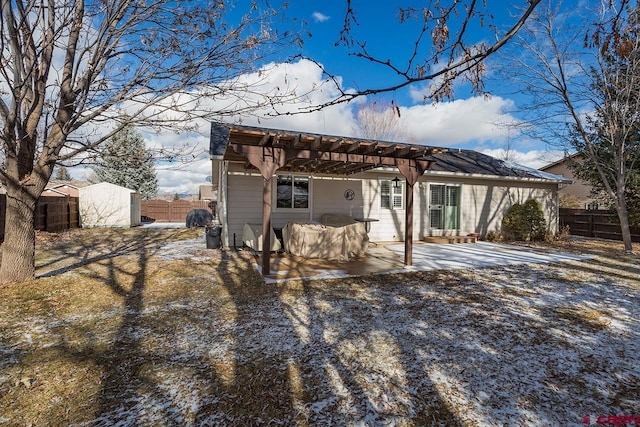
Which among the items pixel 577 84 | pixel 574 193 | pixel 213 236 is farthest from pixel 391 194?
pixel 574 193

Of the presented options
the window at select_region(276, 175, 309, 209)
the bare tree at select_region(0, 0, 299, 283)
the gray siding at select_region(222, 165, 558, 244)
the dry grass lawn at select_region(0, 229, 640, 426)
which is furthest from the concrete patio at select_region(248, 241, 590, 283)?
the bare tree at select_region(0, 0, 299, 283)

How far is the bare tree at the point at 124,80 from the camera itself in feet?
14.5

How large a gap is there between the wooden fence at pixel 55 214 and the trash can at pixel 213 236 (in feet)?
19.8

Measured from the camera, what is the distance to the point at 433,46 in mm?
2080

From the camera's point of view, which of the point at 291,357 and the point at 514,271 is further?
the point at 514,271

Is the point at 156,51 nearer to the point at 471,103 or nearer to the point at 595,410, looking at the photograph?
the point at 471,103

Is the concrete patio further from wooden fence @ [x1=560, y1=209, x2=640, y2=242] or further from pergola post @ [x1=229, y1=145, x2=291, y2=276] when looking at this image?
wooden fence @ [x1=560, y1=209, x2=640, y2=242]

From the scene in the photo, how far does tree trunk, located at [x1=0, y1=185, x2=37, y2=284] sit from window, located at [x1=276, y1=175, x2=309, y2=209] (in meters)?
5.14

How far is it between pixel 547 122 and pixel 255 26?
9878mm

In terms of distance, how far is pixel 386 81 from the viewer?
2176mm

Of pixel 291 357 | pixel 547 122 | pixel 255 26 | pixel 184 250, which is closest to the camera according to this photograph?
pixel 291 357

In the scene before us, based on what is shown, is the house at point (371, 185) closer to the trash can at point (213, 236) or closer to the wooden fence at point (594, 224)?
the trash can at point (213, 236)

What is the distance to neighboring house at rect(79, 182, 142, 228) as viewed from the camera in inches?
594

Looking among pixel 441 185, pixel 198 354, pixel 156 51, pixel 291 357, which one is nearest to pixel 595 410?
pixel 291 357
